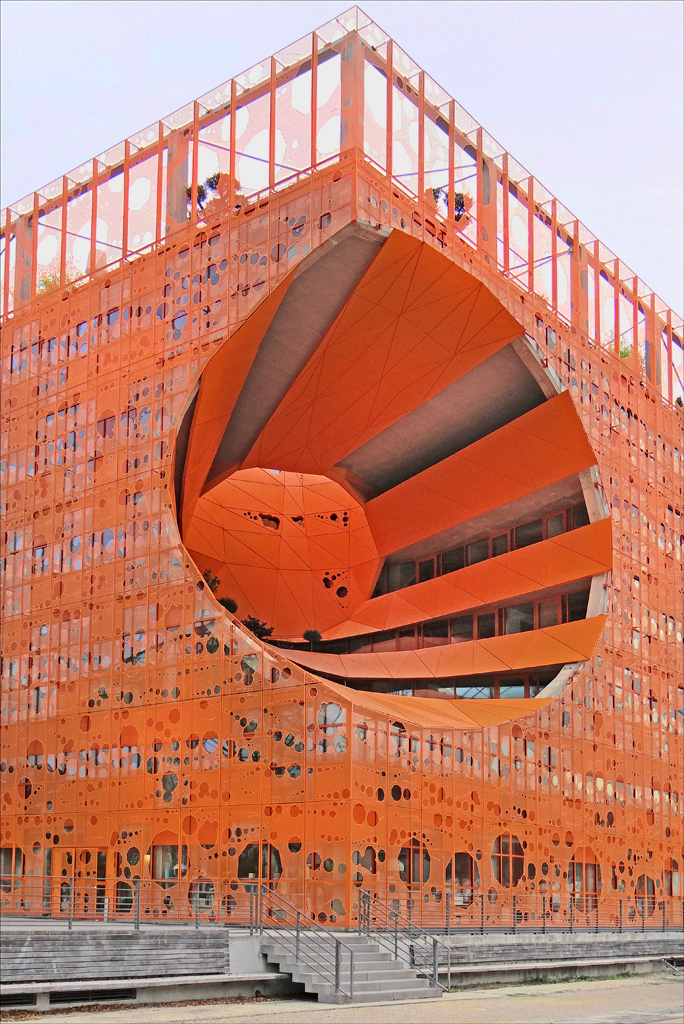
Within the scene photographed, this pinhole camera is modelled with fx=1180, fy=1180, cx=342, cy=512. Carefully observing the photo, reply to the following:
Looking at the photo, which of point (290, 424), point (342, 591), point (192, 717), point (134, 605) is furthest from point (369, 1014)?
point (342, 591)

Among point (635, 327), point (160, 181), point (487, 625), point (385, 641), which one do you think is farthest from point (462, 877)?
point (635, 327)

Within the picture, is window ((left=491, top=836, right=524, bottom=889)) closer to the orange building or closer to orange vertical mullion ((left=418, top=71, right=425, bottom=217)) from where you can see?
the orange building

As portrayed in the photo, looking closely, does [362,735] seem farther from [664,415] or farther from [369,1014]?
[664,415]

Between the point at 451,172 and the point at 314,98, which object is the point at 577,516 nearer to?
the point at 451,172

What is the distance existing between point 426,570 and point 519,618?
10.3ft

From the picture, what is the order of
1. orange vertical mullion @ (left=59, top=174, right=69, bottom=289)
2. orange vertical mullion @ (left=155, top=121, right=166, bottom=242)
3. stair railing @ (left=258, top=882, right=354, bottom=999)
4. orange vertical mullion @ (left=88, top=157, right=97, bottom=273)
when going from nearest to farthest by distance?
stair railing @ (left=258, top=882, right=354, bottom=999) < orange vertical mullion @ (left=155, top=121, right=166, bottom=242) < orange vertical mullion @ (left=88, top=157, right=97, bottom=273) < orange vertical mullion @ (left=59, top=174, right=69, bottom=289)

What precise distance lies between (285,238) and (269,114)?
2997mm

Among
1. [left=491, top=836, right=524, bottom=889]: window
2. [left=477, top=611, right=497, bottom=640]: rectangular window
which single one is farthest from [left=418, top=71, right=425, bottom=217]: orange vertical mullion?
[left=491, top=836, right=524, bottom=889]: window

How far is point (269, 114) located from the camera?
79.6ft

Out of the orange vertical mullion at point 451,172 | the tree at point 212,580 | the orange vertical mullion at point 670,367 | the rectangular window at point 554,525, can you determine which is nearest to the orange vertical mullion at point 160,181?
the orange vertical mullion at point 451,172

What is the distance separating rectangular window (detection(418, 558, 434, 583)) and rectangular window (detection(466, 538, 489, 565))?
1.27 metres

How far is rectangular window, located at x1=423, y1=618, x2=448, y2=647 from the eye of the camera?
1225 inches

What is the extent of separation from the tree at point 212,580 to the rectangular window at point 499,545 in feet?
25.1

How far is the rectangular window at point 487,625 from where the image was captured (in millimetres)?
30266
